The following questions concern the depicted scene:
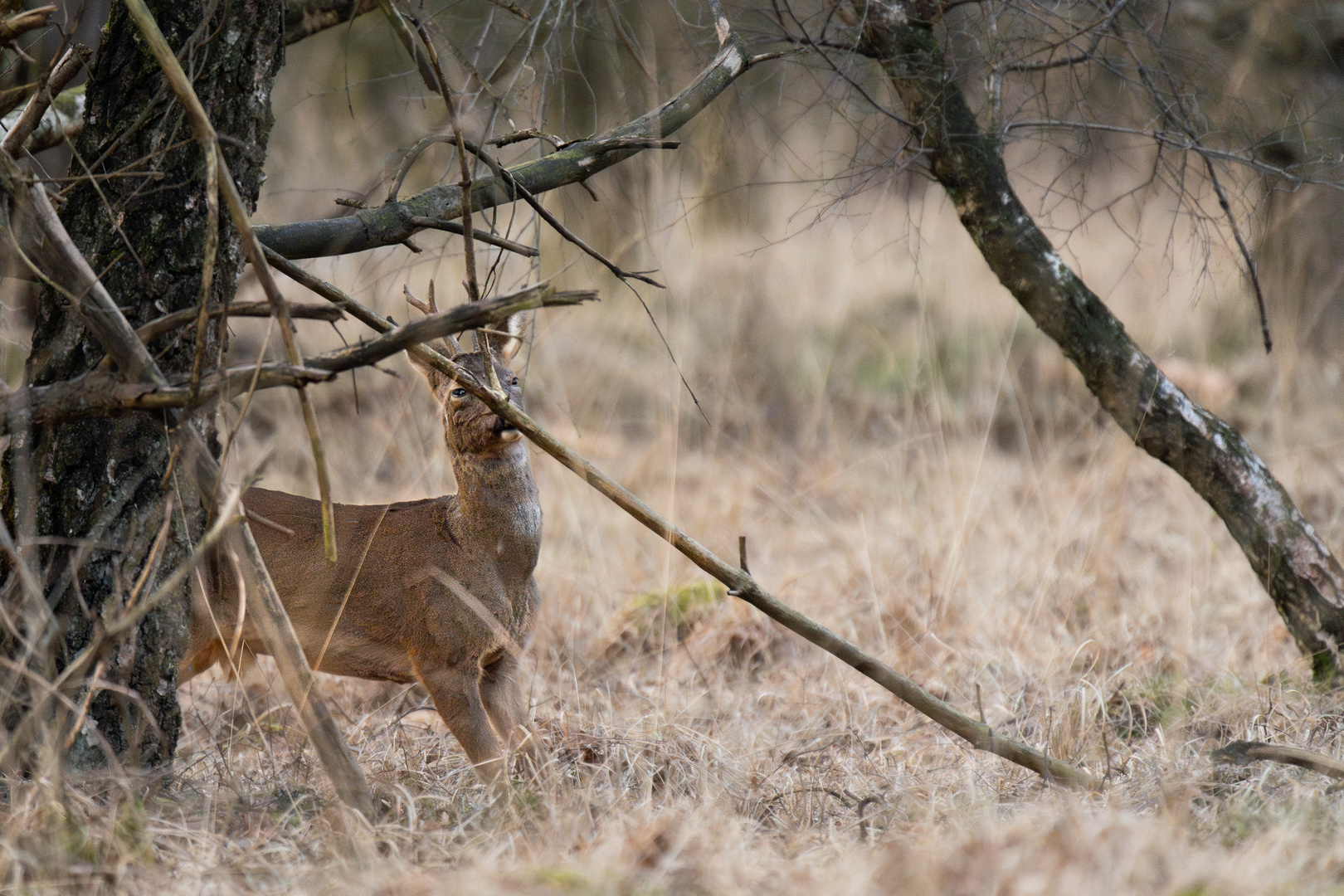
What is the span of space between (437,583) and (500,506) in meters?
0.31

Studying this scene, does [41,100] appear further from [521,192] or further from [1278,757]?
[1278,757]

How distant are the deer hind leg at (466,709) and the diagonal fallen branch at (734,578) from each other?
93cm

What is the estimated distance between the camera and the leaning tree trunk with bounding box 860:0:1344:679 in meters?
3.56

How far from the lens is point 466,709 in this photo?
3.38 m

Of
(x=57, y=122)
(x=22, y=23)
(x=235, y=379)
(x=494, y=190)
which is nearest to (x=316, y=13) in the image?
(x=57, y=122)

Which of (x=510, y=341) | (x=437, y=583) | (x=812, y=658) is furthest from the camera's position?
(x=812, y=658)

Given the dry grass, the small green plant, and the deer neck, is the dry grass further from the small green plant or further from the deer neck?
the deer neck

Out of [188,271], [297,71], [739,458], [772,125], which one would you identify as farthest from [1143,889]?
[297,71]

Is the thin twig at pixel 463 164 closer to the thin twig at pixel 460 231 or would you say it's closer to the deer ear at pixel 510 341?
the thin twig at pixel 460 231

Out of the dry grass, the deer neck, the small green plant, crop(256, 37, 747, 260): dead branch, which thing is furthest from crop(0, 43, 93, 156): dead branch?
the small green plant

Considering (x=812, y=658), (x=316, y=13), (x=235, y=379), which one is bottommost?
(x=812, y=658)

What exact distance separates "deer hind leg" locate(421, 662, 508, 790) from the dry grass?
100mm

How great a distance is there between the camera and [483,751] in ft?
10.8

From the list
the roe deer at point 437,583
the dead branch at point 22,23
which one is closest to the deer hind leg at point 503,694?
the roe deer at point 437,583
